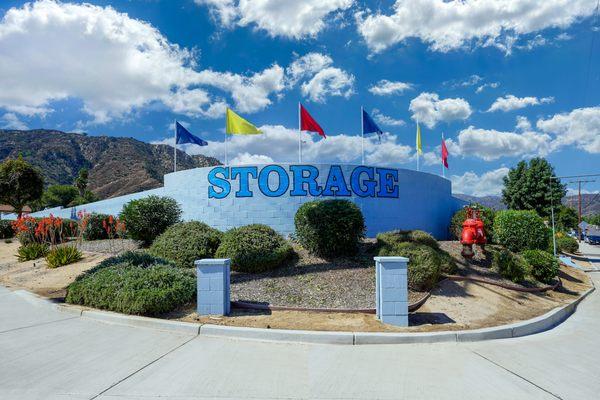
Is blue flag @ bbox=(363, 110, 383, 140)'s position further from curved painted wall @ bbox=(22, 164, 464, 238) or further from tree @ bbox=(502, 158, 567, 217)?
tree @ bbox=(502, 158, 567, 217)

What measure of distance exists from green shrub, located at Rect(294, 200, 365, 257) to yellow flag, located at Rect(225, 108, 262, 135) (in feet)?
21.5

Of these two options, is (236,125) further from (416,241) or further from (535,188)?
(535,188)

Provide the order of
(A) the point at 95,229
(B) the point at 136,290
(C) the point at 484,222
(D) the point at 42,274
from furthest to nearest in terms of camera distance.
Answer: (A) the point at 95,229 → (C) the point at 484,222 → (D) the point at 42,274 → (B) the point at 136,290

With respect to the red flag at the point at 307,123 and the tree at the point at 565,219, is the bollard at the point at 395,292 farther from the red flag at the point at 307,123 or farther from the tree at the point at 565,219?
the tree at the point at 565,219

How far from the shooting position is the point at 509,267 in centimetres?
1088

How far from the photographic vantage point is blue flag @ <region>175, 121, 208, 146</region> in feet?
61.4

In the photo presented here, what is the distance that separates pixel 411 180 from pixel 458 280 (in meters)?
8.16

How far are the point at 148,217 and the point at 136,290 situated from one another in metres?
7.58

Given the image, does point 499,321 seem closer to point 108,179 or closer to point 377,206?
point 377,206

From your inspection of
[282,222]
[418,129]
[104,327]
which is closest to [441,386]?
[104,327]

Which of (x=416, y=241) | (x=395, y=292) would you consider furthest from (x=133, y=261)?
(x=416, y=241)

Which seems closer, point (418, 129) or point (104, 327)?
point (104, 327)

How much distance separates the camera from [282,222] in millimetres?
14438

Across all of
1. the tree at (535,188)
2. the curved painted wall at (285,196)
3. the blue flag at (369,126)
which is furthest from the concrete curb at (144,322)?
the tree at (535,188)
